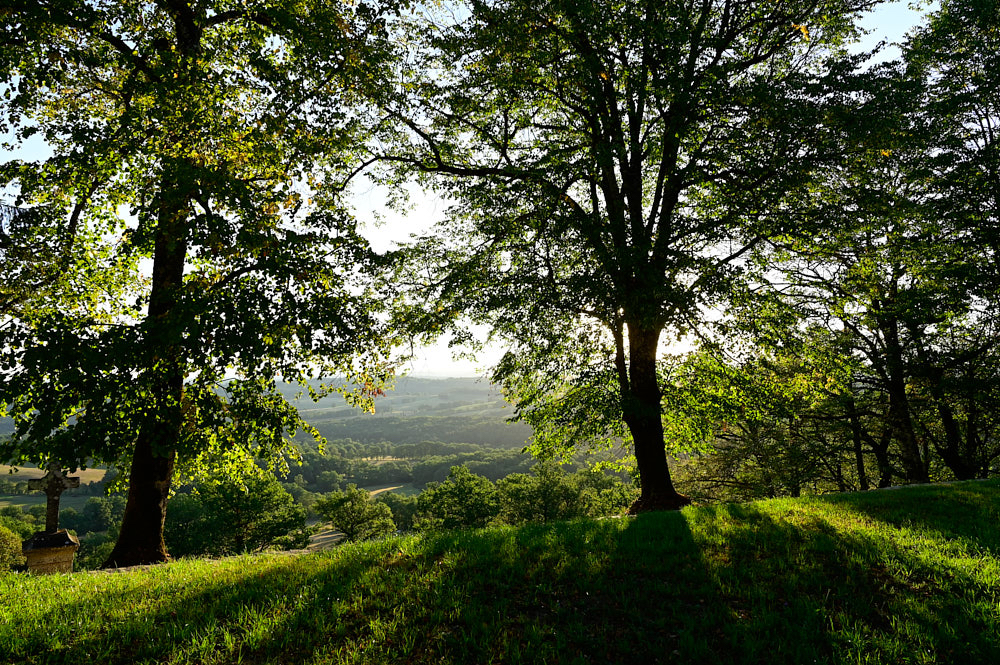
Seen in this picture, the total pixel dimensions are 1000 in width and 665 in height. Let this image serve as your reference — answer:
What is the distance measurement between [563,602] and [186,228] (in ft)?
26.1

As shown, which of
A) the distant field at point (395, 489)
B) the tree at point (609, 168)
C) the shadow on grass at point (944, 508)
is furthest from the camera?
the distant field at point (395, 489)

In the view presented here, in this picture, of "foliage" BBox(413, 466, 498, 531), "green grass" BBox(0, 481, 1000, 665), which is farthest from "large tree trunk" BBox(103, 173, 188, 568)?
"foliage" BBox(413, 466, 498, 531)

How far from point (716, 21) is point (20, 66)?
15.3 metres

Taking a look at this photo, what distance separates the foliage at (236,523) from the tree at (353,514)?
460 cm

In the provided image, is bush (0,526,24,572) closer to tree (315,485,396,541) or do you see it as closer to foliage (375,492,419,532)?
tree (315,485,396,541)

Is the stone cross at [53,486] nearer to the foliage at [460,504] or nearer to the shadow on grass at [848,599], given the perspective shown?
the shadow on grass at [848,599]

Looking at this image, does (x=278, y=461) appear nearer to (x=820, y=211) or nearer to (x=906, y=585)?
(x=906, y=585)

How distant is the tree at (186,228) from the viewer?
707 centimetres

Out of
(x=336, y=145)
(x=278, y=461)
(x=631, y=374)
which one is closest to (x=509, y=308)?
(x=631, y=374)

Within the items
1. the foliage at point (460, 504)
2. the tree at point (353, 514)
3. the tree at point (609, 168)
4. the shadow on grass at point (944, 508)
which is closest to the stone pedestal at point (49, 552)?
the tree at point (609, 168)

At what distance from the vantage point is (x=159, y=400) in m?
7.97

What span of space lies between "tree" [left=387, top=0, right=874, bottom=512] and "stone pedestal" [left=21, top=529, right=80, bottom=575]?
984cm

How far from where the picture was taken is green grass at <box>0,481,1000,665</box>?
161 inches

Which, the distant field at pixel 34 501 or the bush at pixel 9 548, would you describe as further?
the distant field at pixel 34 501
